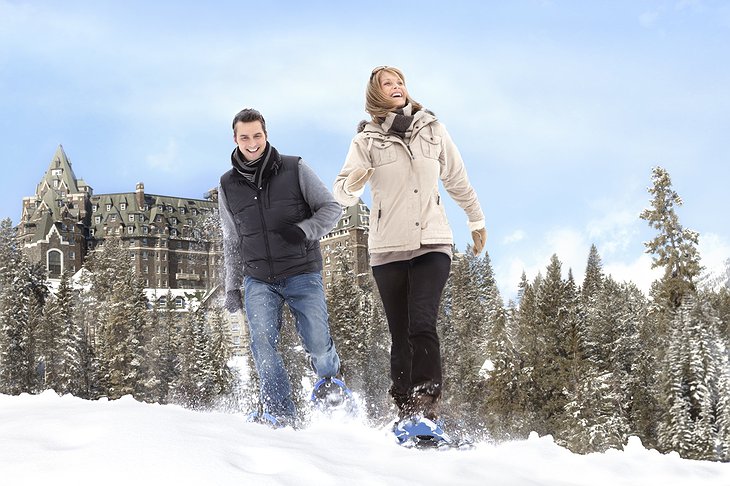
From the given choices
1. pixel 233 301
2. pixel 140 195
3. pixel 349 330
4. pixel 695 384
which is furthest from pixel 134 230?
pixel 233 301

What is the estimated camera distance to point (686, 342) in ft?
171

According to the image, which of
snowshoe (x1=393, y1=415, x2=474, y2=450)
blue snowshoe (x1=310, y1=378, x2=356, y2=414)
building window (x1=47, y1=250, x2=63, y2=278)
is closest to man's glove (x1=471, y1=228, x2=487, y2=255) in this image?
blue snowshoe (x1=310, y1=378, x2=356, y2=414)

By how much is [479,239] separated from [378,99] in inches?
72.0

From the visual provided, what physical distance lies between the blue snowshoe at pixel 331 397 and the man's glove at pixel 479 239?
186cm

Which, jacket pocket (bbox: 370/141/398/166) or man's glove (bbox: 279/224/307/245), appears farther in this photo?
man's glove (bbox: 279/224/307/245)

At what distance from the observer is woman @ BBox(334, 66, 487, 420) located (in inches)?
268

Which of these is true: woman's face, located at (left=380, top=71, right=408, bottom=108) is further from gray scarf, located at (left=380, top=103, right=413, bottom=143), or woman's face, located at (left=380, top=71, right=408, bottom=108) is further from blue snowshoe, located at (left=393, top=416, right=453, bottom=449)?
blue snowshoe, located at (left=393, top=416, right=453, bottom=449)

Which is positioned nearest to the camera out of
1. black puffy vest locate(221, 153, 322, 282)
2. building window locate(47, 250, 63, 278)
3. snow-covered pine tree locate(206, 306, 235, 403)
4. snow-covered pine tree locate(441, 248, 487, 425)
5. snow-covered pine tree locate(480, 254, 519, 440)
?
black puffy vest locate(221, 153, 322, 282)

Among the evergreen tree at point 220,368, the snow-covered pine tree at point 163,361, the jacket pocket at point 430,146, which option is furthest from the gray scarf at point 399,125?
the snow-covered pine tree at point 163,361

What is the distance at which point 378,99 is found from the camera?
7.14m

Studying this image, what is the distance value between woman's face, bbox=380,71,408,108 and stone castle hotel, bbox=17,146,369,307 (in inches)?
4781

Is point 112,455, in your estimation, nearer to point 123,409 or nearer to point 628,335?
point 123,409

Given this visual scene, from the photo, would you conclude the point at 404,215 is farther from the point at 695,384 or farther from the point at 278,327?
the point at 695,384

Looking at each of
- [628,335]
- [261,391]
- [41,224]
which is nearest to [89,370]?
[628,335]
